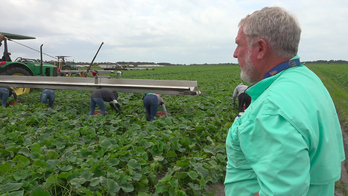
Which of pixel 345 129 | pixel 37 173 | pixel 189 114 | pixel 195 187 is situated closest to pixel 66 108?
pixel 189 114

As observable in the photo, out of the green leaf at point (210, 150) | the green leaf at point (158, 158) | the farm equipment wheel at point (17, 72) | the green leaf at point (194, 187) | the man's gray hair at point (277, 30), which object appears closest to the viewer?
the man's gray hair at point (277, 30)

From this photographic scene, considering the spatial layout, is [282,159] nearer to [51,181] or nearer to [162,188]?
[162,188]

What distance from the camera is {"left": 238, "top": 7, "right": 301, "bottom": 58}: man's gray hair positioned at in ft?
3.91

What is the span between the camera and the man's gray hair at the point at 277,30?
1191 mm

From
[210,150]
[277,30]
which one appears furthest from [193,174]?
[277,30]

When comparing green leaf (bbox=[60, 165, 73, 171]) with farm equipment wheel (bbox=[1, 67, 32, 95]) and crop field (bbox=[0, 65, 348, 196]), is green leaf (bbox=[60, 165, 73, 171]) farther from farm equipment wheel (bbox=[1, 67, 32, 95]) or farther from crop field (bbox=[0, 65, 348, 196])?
farm equipment wheel (bbox=[1, 67, 32, 95])

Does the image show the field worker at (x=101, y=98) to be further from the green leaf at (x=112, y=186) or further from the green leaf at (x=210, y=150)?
the green leaf at (x=112, y=186)

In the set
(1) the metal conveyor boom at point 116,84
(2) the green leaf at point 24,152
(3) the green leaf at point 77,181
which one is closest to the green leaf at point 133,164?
(3) the green leaf at point 77,181

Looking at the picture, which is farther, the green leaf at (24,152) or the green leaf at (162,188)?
the green leaf at (24,152)

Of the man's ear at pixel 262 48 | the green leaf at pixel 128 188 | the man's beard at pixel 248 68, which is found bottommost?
the green leaf at pixel 128 188

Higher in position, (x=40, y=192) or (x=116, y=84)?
(x=116, y=84)

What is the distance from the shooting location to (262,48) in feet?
4.13

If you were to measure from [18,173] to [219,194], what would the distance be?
2532 mm

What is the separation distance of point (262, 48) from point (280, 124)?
0.48 metres
